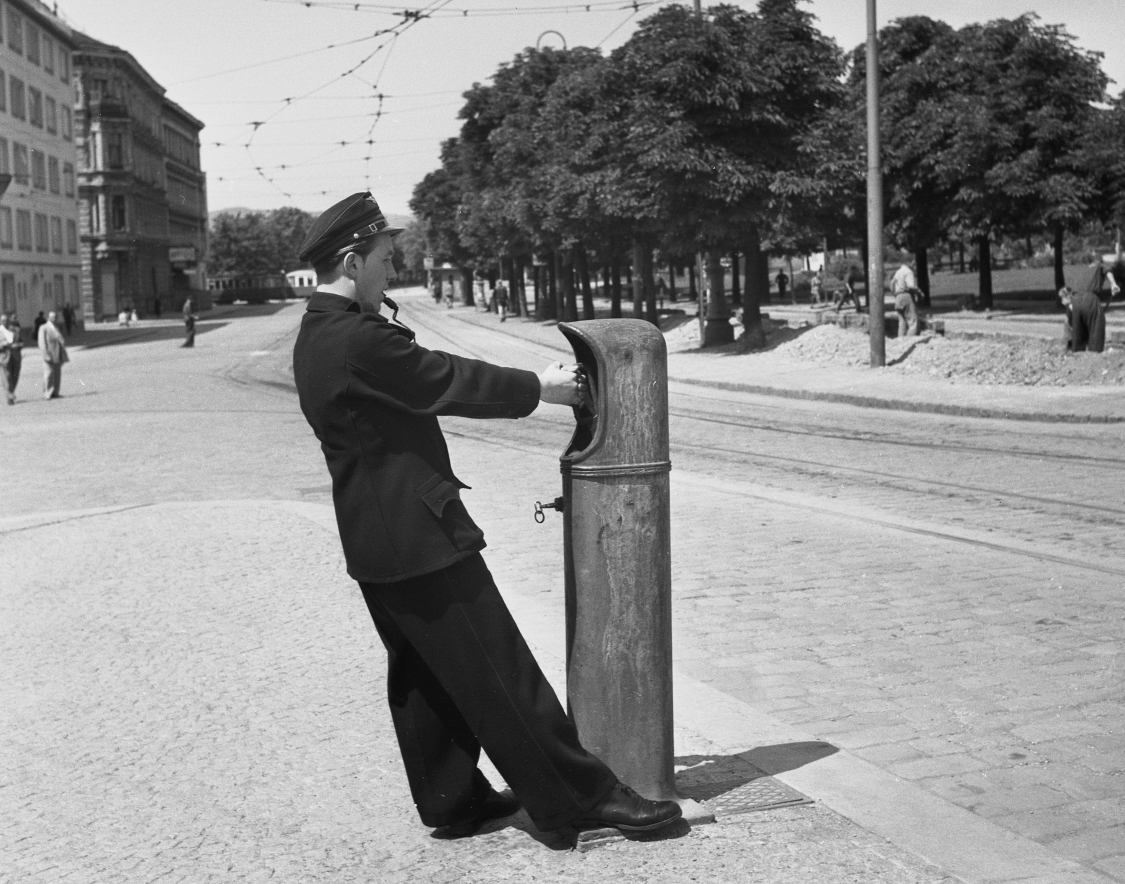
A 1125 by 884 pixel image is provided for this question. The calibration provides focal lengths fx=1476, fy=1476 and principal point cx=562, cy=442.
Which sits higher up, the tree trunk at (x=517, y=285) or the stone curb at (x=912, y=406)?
the tree trunk at (x=517, y=285)

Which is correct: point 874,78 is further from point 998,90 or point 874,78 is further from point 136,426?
point 998,90

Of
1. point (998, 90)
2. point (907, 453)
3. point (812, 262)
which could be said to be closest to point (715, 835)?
point (907, 453)

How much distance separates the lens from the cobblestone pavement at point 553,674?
3.85 m

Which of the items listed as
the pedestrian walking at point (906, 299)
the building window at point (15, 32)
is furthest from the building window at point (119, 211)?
the pedestrian walking at point (906, 299)

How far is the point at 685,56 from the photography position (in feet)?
98.1

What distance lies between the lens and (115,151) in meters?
95.7

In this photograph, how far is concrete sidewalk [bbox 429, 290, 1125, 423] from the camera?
17844 millimetres

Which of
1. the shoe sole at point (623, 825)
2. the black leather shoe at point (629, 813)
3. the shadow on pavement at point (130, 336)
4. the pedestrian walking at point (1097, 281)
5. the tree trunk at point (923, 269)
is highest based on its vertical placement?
the tree trunk at point (923, 269)

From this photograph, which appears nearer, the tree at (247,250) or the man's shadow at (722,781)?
the man's shadow at (722,781)

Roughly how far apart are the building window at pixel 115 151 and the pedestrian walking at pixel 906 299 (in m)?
76.9

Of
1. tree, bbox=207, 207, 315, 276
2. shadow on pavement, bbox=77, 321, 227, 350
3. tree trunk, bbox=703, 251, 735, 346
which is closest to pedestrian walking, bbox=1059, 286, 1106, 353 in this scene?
tree trunk, bbox=703, 251, 735, 346

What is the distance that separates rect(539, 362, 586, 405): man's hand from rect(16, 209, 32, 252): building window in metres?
68.8

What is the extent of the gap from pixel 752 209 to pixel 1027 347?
9.36 metres

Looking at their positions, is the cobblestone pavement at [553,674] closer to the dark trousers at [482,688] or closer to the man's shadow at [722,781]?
the man's shadow at [722,781]
